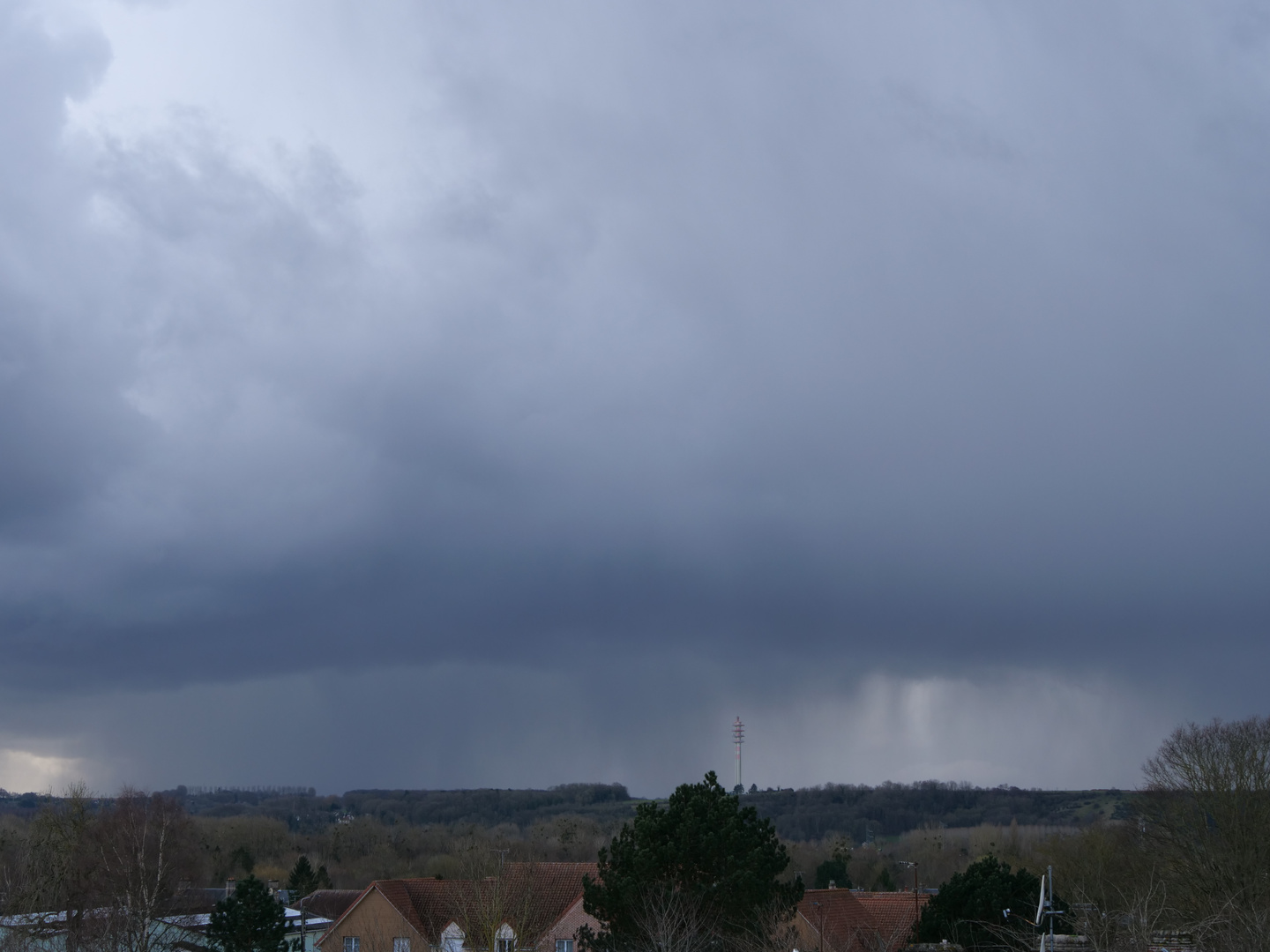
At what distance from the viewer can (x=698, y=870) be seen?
46719 mm

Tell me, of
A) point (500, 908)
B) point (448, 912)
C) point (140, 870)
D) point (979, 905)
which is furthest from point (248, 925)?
point (979, 905)

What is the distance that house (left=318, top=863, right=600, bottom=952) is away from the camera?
2940 inches

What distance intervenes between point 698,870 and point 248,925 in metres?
26.3

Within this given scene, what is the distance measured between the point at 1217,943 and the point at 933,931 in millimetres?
33563

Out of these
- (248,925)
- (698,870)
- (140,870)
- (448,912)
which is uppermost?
(698,870)

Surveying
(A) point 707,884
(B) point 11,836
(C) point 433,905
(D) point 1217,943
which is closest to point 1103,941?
(D) point 1217,943

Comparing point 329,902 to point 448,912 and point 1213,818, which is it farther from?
point 1213,818

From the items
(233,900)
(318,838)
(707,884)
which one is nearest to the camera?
(707,884)

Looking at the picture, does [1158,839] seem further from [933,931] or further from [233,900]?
[233,900]

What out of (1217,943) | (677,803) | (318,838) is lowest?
(318,838)

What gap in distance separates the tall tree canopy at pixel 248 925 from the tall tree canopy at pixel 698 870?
68.6 feet

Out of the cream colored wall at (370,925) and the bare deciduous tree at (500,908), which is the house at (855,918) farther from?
the cream colored wall at (370,925)

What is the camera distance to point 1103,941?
36.0 m

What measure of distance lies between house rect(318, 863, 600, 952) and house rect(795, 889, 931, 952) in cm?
1389
